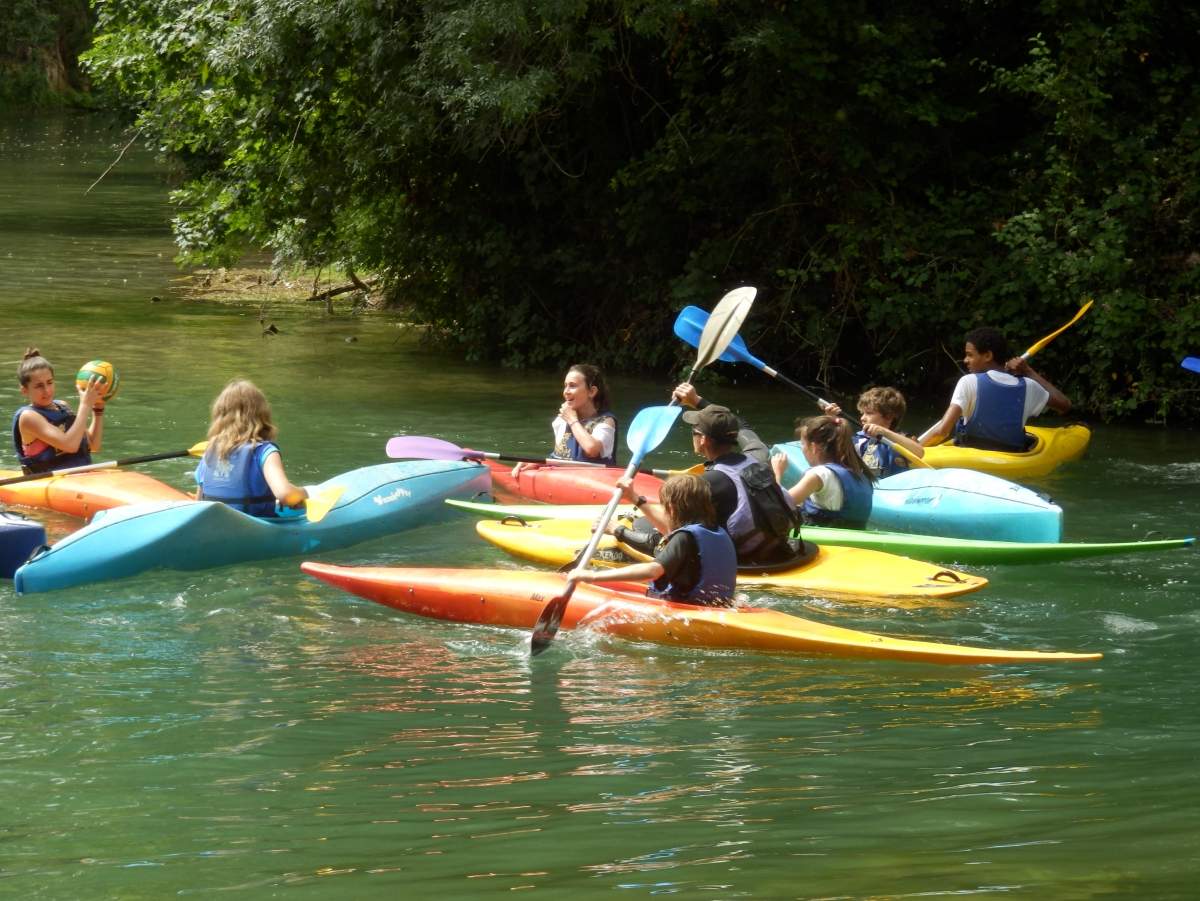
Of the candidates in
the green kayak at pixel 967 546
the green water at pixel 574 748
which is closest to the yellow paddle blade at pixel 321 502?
the green water at pixel 574 748

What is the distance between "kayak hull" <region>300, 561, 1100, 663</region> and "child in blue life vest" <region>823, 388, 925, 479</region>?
2.22m

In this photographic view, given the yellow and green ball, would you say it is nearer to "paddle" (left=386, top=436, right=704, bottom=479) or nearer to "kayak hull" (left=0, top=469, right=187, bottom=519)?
"kayak hull" (left=0, top=469, right=187, bottom=519)

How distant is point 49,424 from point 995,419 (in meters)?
5.35

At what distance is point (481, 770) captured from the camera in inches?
176

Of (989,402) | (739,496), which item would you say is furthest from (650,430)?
(989,402)

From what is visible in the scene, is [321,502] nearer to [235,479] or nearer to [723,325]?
[235,479]

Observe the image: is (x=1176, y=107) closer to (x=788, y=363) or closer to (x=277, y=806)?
(x=788, y=363)

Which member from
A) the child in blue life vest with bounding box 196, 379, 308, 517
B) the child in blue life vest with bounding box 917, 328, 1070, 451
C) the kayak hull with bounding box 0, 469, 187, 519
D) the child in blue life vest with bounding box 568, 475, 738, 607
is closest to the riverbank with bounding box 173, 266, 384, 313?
the kayak hull with bounding box 0, 469, 187, 519

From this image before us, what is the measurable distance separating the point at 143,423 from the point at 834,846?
8.23m

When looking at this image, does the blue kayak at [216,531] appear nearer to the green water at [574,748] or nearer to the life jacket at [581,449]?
the green water at [574,748]

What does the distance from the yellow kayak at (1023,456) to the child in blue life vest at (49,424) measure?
468cm

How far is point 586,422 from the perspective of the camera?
880 centimetres

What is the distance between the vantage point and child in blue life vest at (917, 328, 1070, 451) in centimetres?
935

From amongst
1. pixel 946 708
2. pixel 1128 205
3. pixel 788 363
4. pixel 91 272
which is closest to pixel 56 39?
pixel 91 272
